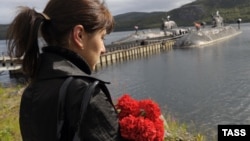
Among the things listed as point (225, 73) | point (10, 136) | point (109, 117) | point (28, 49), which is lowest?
point (225, 73)

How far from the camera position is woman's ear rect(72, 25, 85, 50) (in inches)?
91.9

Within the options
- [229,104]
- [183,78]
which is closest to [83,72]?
[229,104]

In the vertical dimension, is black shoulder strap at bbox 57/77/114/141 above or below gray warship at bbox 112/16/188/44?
above

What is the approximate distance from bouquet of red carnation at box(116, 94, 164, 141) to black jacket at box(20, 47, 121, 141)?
11 centimetres

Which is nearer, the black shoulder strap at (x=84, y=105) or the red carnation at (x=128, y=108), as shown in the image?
the black shoulder strap at (x=84, y=105)

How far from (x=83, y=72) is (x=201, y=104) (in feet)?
75.8

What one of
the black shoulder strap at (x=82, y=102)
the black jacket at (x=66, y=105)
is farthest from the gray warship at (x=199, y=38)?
the black shoulder strap at (x=82, y=102)

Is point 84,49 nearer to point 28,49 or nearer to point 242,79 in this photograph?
point 28,49

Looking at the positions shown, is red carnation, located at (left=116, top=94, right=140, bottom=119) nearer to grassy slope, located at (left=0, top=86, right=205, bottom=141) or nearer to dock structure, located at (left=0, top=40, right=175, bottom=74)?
grassy slope, located at (left=0, top=86, right=205, bottom=141)

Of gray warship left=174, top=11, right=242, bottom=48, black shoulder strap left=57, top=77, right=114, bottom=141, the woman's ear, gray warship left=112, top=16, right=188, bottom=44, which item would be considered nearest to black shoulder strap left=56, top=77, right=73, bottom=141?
black shoulder strap left=57, top=77, right=114, bottom=141

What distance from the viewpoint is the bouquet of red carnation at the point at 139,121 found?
2.32 m

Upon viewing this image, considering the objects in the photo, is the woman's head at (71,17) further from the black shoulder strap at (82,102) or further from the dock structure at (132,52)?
the dock structure at (132,52)

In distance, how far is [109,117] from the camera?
2.13 m

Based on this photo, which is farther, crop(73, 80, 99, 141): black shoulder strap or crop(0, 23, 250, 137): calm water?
crop(0, 23, 250, 137): calm water
